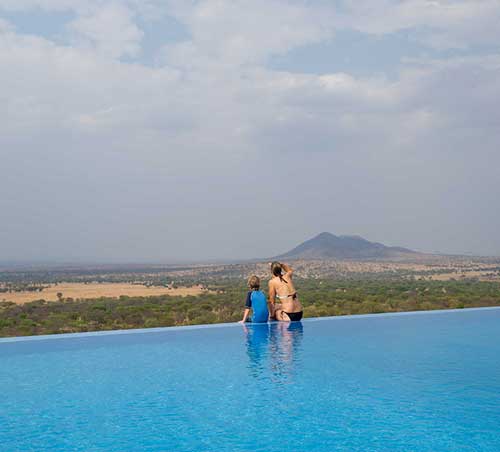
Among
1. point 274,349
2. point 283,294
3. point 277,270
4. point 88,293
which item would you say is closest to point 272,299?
point 283,294

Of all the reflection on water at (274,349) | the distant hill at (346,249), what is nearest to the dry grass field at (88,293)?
the reflection on water at (274,349)

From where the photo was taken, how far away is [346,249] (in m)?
154

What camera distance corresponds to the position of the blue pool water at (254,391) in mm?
4953

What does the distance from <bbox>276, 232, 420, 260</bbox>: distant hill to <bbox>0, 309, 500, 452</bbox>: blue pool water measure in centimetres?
12669

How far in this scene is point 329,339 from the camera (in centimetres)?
1012

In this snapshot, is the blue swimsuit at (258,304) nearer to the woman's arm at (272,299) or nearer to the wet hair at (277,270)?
the woman's arm at (272,299)

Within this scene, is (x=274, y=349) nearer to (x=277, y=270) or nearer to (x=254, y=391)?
(x=277, y=270)

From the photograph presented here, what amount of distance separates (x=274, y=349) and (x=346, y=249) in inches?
5829

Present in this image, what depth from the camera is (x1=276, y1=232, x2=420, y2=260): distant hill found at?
143375 mm

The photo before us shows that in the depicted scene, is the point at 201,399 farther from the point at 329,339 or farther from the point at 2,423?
the point at 329,339

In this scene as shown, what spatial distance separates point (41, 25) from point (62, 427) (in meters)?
18.0

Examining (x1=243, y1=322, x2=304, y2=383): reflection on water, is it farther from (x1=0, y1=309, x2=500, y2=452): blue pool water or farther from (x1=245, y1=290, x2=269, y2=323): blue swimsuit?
(x1=245, y1=290, x2=269, y2=323): blue swimsuit

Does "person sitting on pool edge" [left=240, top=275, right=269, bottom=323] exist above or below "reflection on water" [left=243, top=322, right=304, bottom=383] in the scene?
above

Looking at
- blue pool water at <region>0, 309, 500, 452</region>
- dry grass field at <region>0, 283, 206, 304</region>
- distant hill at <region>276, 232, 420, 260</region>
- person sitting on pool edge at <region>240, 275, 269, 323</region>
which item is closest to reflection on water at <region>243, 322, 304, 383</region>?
blue pool water at <region>0, 309, 500, 452</region>
